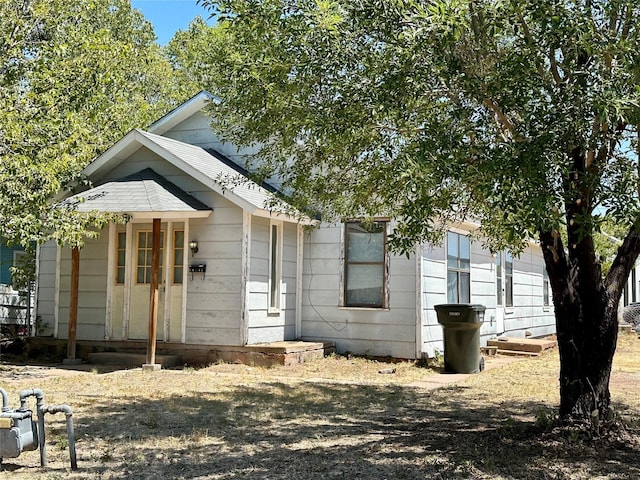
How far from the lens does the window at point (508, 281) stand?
59.8 feet

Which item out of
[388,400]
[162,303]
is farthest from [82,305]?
[388,400]

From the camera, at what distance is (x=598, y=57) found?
5469 millimetres

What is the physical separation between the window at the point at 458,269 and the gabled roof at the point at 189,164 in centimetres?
370

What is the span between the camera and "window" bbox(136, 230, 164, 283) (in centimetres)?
1264

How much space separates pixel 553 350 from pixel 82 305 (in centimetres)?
1108

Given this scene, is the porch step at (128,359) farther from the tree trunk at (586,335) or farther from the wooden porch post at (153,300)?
the tree trunk at (586,335)

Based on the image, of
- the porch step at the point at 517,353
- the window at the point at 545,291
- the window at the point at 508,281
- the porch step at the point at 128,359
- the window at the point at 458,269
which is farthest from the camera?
the window at the point at 545,291

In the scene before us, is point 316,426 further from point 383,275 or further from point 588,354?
point 383,275

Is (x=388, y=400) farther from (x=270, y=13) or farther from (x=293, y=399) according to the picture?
(x=270, y=13)

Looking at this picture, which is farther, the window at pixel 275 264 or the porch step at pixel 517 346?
the porch step at pixel 517 346

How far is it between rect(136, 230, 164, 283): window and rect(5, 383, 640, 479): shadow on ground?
4.07 meters

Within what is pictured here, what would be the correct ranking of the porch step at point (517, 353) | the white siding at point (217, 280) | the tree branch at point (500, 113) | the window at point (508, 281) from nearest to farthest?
the tree branch at point (500, 113)
the white siding at point (217, 280)
the porch step at point (517, 353)
the window at point (508, 281)

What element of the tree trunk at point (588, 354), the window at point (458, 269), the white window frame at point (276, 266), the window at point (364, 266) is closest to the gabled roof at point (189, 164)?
the white window frame at point (276, 266)

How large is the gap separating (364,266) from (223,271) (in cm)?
283
